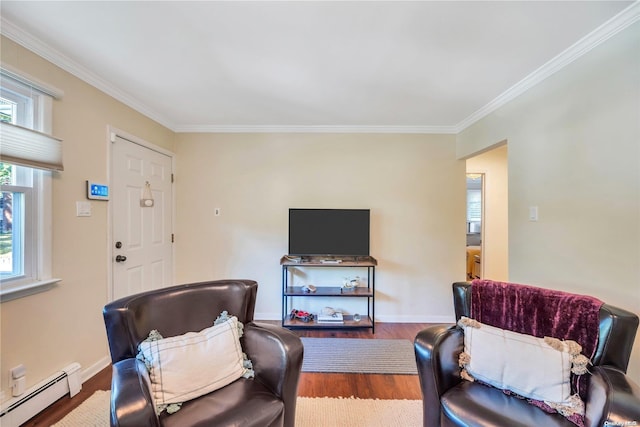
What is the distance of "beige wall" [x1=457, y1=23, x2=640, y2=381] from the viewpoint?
4.75ft

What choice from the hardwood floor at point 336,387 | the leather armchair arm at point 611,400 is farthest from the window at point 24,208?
the leather armchair arm at point 611,400

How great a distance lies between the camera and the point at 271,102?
255 centimetres

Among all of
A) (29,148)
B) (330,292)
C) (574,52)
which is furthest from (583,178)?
(29,148)

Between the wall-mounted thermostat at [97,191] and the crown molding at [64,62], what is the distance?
785mm

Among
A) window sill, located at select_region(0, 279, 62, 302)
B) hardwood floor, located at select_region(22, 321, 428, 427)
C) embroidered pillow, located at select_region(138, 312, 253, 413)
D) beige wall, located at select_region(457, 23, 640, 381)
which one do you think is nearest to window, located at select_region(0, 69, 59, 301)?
window sill, located at select_region(0, 279, 62, 302)

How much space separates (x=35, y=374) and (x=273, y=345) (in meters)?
1.63

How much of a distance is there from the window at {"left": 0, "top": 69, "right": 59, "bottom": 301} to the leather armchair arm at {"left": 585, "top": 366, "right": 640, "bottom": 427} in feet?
9.73

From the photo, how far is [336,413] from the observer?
174 centimetres

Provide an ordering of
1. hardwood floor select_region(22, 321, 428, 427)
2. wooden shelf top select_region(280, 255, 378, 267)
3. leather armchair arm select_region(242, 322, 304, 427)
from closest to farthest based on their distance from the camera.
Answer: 1. leather armchair arm select_region(242, 322, 304, 427)
2. hardwood floor select_region(22, 321, 428, 427)
3. wooden shelf top select_region(280, 255, 378, 267)

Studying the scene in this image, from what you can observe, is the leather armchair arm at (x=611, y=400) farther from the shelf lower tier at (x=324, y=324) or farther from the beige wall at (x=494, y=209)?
the beige wall at (x=494, y=209)

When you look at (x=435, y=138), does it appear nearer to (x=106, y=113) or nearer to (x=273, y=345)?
(x=273, y=345)

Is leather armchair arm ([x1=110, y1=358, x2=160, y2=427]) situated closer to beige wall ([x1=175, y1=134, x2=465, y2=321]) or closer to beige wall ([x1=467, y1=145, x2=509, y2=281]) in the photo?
beige wall ([x1=175, y1=134, x2=465, y2=321])

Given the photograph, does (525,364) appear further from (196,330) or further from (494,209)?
(494,209)

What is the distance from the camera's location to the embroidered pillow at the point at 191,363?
1208 millimetres
